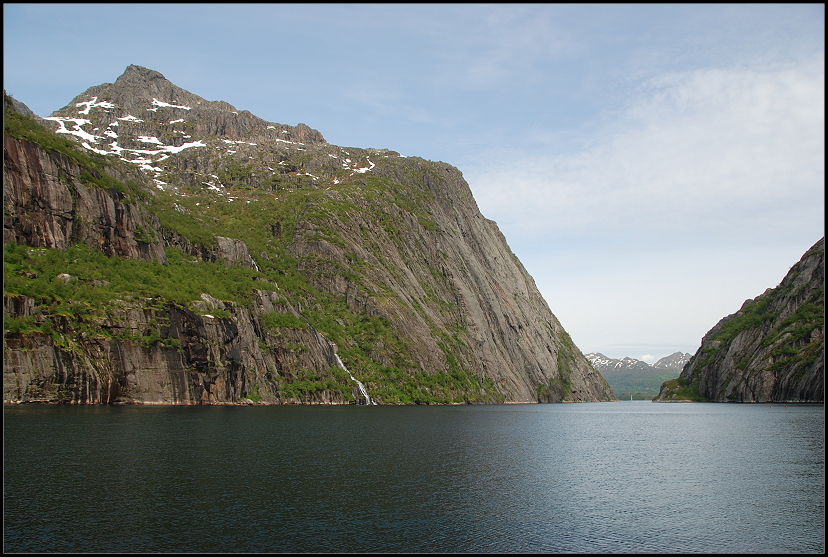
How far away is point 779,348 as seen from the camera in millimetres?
140875

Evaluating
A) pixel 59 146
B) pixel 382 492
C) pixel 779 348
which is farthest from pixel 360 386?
pixel 779 348

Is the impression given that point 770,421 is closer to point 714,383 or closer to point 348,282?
point 348,282

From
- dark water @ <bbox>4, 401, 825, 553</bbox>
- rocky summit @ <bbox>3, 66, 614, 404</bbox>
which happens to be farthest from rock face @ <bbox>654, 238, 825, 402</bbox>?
dark water @ <bbox>4, 401, 825, 553</bbox>

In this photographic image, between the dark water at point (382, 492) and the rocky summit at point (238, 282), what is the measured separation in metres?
21.3

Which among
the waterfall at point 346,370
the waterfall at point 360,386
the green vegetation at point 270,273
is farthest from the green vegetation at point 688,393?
the waterfall at point 346,370

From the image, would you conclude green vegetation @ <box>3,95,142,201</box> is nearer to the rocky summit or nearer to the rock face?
the rocky summit

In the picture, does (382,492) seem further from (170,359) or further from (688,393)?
(688,393)

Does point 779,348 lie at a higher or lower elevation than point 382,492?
higher

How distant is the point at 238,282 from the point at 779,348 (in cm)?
13755

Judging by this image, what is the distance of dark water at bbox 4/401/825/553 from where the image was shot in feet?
69.8

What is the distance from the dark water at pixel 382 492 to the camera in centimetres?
2128

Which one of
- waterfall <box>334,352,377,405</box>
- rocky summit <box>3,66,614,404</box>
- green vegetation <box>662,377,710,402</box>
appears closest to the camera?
rocky summit <box>3,66,614,404</box>

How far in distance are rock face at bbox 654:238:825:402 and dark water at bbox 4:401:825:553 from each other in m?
99.8

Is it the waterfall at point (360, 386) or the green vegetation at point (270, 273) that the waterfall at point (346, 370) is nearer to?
the waterfall at point (360, 386)
